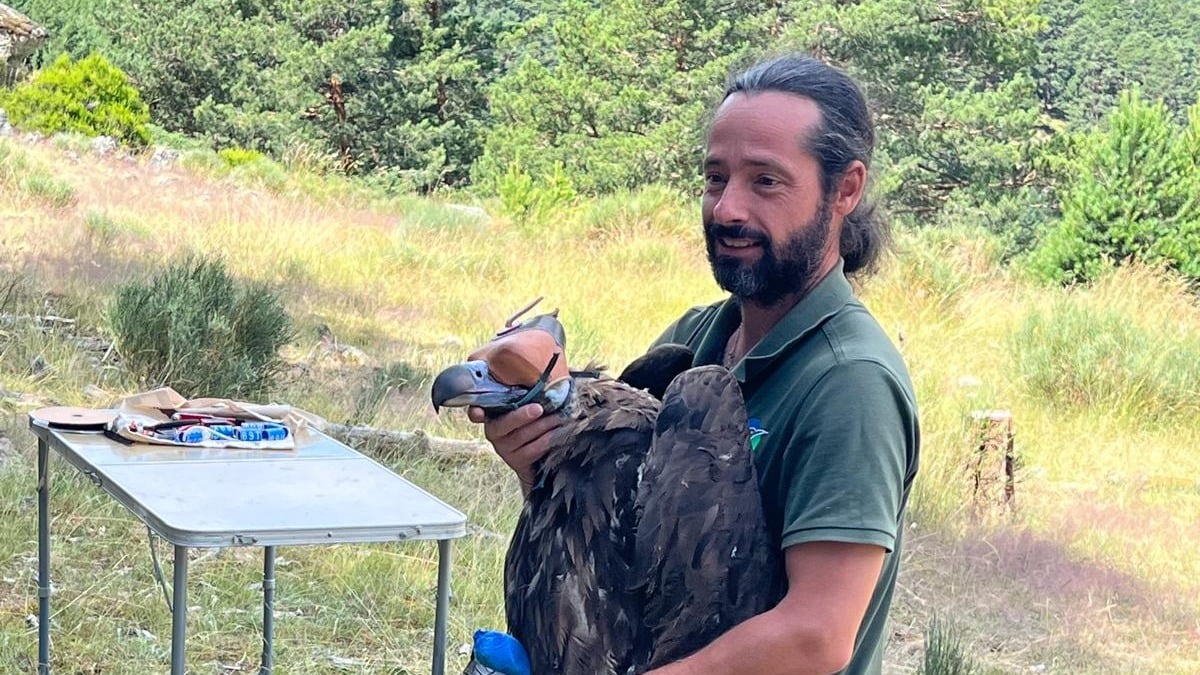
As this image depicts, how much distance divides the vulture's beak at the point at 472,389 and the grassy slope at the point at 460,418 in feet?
8.85

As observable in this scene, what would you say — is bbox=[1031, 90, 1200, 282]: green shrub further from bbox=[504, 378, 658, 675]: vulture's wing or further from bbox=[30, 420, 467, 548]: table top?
bbox=[504, 378, 658, 675]: vulture's wing

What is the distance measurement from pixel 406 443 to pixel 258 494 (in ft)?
12.0

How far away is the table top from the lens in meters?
2.50

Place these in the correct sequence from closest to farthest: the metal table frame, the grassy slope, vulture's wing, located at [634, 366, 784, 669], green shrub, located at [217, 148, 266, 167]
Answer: vulture's wing, located at [634, 366, 784, 669] < the metal table frame < the grassy slope < green shrub, located at [217, 148, 266, 167]

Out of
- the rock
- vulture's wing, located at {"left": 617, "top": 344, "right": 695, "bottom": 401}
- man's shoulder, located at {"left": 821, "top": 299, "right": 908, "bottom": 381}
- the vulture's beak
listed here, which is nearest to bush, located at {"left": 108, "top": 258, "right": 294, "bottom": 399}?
vulture's wing, located at {"left": 617, "top": 344, "right": 695, "bottom": 401}

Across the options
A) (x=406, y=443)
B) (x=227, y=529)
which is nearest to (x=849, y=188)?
(x=227, y=529)

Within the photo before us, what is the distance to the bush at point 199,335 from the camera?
7016mm

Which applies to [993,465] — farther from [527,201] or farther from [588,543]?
[527,201]

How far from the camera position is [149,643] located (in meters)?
4.48

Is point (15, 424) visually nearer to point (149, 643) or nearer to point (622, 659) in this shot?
point (149, 643)

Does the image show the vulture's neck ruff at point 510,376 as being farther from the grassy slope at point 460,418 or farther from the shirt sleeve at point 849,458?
the grassy slope at point 460,418

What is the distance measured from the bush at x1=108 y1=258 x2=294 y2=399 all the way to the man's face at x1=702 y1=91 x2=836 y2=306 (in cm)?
514

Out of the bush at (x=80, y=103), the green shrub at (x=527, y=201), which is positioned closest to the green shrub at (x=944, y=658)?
the green shrub at (x=527, y=201)

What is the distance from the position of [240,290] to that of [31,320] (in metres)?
1.19
